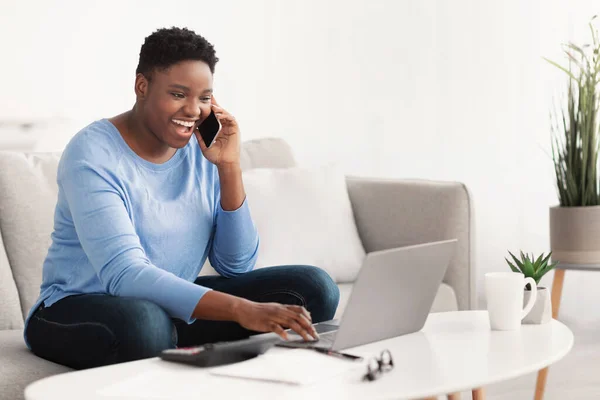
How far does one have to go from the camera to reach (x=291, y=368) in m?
1.19

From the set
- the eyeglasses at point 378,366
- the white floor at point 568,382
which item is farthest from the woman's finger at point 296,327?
the white floor at point 568,382

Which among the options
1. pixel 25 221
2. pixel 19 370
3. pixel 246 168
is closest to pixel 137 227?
pixel 19 370

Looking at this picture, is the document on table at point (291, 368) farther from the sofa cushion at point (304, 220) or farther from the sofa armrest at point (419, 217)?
the sofa armrest at point (419, 217)

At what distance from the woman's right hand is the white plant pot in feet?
1.41

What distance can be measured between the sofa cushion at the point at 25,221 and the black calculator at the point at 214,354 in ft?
3.19

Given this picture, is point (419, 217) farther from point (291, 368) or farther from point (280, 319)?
point (291, 368)

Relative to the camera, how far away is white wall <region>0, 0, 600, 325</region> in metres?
2.98

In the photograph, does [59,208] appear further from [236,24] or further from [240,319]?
[236,24]

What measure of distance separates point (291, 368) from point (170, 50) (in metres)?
0.75

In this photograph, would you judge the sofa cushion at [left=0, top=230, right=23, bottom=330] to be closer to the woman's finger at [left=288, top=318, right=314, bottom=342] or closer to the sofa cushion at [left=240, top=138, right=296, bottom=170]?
the sofa cushion at [left=240, top=138, right=296, bottom=170]

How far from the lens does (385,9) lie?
3.80m

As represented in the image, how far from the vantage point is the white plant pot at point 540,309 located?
1542mm

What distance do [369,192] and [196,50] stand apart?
3.72 ft

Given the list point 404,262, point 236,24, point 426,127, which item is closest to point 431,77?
point 426,127
